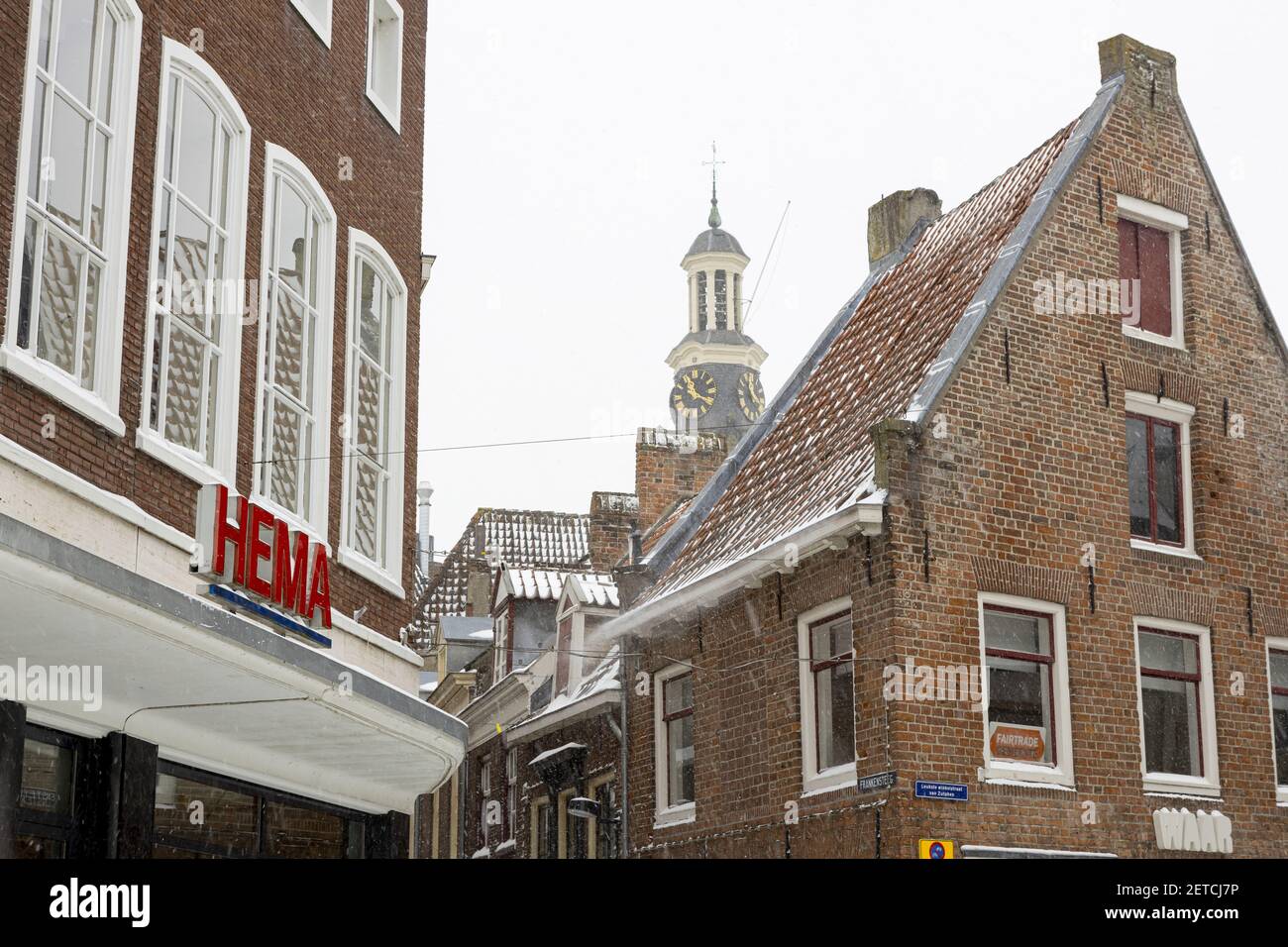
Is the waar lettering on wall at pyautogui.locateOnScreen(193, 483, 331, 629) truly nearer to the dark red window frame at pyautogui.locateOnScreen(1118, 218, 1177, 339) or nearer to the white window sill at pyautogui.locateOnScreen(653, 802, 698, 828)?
the white window sill at pyautogui.locateOnScreen(653, 802, 698, 828)

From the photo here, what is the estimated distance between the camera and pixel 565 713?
24875 millimetres

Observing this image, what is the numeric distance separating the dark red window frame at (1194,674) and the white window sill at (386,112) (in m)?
9.44

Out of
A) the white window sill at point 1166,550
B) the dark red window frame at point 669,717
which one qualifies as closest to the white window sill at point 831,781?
the dark red window frame at point 669,717

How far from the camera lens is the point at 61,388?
9.23m

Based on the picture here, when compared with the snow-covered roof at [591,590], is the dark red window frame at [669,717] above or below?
below

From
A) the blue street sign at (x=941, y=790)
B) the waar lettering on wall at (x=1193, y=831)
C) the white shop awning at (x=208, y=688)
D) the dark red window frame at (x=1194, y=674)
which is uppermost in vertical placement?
the dark red window frame at (x=1194, y=674)

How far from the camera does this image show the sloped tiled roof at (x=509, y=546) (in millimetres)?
44406

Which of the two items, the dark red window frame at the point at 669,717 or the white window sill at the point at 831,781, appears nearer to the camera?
the white window sill at the point at 831,781

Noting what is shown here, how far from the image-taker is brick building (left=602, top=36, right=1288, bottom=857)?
55.3ft

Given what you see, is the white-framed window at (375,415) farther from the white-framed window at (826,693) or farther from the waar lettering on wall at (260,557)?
the white-framed window at (826,693)

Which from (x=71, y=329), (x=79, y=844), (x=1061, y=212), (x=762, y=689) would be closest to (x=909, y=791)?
(x=762, y=689)

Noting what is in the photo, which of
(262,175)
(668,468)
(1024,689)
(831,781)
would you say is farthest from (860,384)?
(262,175)
